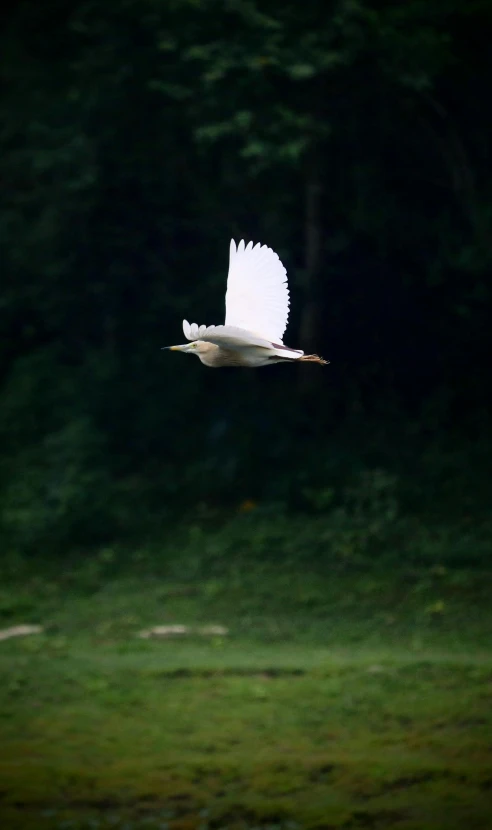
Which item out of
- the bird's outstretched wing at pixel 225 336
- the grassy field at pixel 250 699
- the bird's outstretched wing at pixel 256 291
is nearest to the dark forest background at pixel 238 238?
the grassy field at pixel 250 699

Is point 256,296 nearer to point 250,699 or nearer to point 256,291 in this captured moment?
point 256,291

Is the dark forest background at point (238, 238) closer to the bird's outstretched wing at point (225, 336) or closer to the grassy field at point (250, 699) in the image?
the grassy field at point (250, 699)

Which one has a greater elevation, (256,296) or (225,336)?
(256,296)

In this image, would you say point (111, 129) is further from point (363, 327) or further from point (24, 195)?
point (363, 327)

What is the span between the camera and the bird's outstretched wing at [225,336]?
6.05 metres

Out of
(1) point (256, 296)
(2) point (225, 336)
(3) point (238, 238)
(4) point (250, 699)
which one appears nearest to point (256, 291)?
(1) point (256, 296)

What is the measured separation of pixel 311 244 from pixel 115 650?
16.7 ft

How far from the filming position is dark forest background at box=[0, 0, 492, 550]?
13.9 m

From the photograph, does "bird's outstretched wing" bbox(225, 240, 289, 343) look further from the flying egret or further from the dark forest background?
the dark forest background

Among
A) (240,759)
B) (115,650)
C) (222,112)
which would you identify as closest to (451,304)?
(222,112)

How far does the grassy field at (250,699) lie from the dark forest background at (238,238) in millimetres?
1450

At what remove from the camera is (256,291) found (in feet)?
23.7

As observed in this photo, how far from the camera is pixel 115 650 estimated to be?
11.7m

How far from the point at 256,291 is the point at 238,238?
7388 mm
